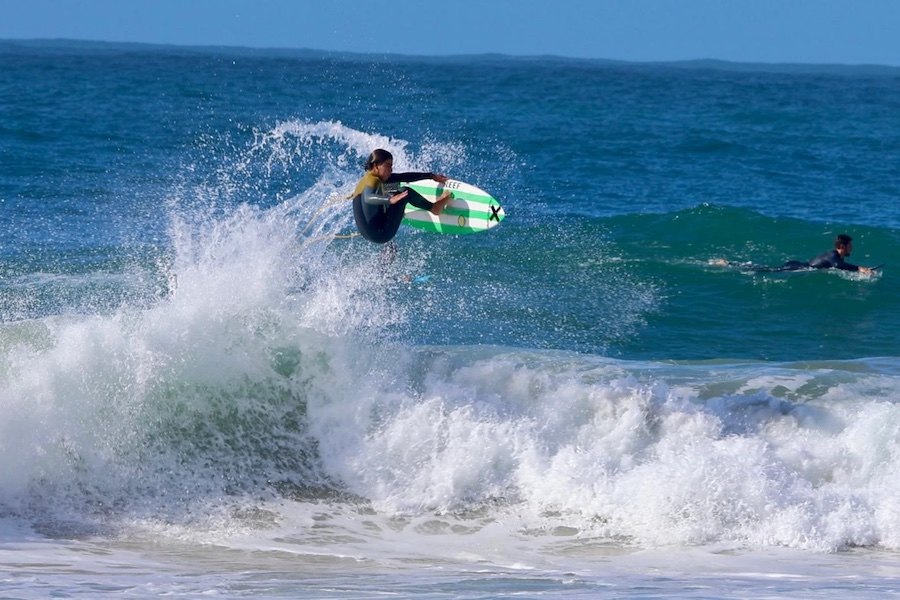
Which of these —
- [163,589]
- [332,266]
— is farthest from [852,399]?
[163,589]

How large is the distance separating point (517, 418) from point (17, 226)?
37.0ft

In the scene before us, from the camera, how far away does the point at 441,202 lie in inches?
470

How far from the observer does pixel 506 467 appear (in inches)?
390

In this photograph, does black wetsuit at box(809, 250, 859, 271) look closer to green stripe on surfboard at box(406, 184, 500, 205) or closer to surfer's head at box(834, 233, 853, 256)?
surfer's head at box(834, 233, 853, 256)

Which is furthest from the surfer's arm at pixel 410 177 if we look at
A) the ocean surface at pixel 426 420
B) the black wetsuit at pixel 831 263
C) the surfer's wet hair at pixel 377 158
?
the black wetsuit at pixel 831 263

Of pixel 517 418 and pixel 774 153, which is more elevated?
pixel 774 153

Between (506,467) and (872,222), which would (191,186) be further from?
(506,467)

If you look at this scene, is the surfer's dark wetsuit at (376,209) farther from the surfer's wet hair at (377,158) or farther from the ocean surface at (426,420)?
the ocean surface at (426,420)

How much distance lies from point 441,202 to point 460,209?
0.24m

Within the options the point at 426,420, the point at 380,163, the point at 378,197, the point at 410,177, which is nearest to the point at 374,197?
the point at 378,197

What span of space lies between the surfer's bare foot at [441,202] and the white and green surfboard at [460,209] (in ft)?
0.12

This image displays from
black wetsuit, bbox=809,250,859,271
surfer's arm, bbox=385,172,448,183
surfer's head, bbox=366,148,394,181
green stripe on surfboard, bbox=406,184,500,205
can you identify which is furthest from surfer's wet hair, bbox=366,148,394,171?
black wetsuit, bbox=809,250,859,271

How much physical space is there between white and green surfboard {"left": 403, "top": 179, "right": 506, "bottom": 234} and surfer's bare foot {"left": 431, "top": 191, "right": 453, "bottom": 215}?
0.04 metres

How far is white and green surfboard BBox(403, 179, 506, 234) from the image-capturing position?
12.0 m
